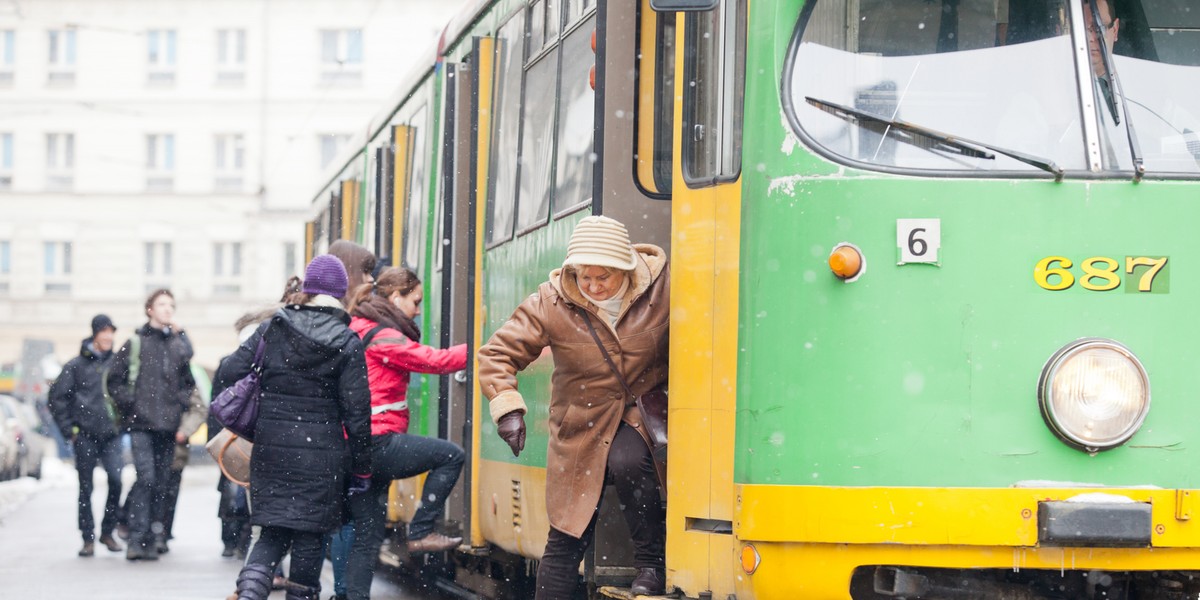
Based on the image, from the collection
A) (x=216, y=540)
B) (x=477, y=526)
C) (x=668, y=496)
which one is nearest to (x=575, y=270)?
(x=668, y=496)

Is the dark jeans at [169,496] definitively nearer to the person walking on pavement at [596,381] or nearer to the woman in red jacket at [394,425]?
the woman in red jacket at [394,425]

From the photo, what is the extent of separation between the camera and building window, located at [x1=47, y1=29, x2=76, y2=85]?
51906 millimetres

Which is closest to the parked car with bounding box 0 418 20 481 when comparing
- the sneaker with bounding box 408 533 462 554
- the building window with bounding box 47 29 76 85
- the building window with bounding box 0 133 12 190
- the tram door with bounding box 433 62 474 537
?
the tram door with bounding box 433 62 474 537

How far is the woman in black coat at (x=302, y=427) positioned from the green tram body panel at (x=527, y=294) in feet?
2.29

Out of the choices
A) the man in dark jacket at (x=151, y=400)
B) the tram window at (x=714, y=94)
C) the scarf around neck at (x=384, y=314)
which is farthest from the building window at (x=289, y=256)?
the tram window at (x=714, y=94)

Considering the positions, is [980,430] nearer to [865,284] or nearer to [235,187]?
[865,284]

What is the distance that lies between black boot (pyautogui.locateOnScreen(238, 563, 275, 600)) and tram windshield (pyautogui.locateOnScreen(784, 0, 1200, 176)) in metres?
3.44

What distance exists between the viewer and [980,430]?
5383 mm

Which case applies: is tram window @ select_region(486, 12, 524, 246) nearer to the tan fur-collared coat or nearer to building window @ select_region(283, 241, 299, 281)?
the tan fur-collared coat

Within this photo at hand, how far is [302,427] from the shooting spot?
777cm

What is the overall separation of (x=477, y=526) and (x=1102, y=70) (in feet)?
14.2

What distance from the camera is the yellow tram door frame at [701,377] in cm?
573

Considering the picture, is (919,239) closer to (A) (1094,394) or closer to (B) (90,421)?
(A) (1094,394)

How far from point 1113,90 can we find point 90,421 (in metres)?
9.40
